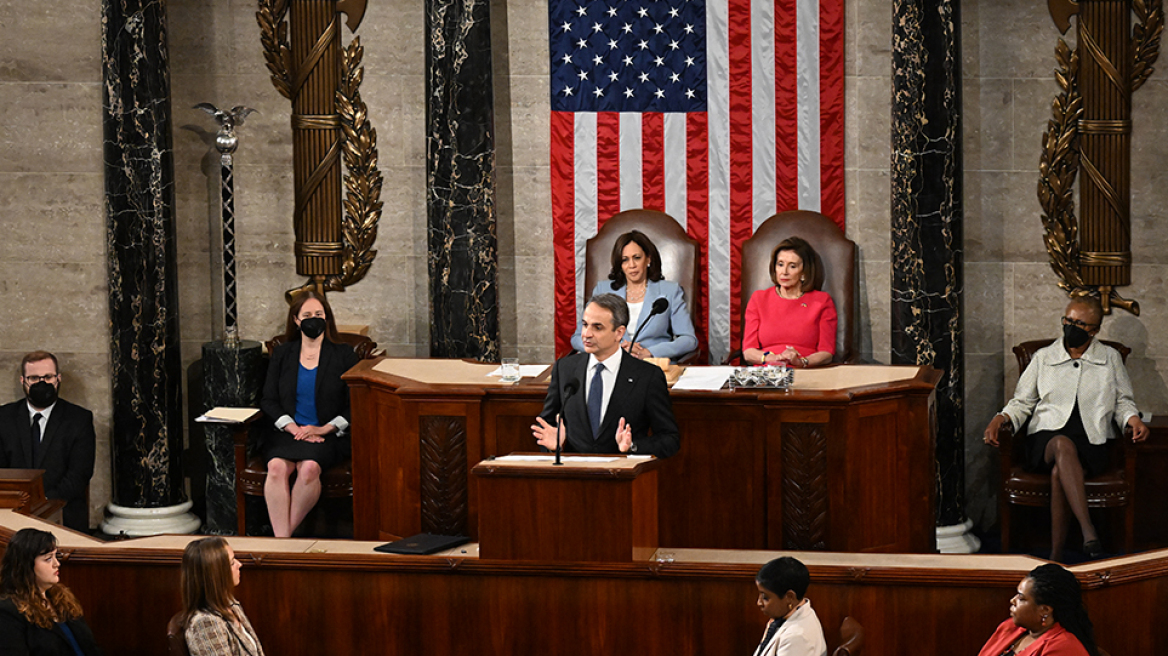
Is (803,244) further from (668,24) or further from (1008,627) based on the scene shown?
(1008,627)

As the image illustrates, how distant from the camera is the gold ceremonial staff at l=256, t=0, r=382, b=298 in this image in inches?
374

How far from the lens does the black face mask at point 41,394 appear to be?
27.1 ft

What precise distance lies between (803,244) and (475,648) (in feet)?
13.1

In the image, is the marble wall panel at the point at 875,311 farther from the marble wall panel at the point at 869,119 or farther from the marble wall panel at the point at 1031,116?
the marble wall panel at the point at 1031,116

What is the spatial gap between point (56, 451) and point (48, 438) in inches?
3.8

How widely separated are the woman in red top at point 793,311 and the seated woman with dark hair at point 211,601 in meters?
4.09

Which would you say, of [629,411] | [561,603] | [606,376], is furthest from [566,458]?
[606,376]

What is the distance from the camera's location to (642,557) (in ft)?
18.2

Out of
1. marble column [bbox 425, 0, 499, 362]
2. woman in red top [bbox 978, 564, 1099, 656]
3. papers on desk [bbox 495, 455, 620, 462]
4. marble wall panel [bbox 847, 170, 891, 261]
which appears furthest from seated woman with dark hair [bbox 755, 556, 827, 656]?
marble wall panel [bbox 847, 170, 891, 261]

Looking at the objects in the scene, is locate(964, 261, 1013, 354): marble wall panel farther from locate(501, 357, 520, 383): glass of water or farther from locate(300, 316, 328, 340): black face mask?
locate(300, 316, 328, 340): black face mask

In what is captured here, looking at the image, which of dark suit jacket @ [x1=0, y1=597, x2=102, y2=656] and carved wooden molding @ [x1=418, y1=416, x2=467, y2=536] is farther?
carved wooden molding @ [x1=418, y1=416, x2=467, y2=536]

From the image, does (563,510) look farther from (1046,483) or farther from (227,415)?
(1046,483)

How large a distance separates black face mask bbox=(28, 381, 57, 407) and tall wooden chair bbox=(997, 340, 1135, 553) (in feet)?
18.3

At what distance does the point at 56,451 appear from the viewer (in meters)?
8.29
